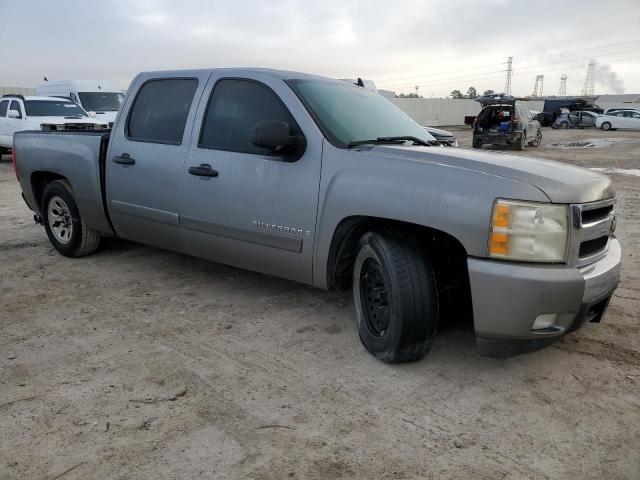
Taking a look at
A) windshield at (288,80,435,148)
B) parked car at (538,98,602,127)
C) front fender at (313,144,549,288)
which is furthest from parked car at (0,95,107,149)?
parked car at (538,98,602,127)

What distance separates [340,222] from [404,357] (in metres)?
0.88

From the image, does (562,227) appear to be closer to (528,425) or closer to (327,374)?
(528,425)

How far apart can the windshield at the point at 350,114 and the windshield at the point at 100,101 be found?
1621 centimetres

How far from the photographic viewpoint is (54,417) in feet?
8.78

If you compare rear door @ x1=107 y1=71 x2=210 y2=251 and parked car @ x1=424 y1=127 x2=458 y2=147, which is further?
rear door @ x1=107 y1=71 x2=210 y2=251

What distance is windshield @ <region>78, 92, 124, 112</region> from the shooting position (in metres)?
18.5

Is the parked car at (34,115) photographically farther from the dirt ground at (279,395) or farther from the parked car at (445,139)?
the dirt ground at (279,395)

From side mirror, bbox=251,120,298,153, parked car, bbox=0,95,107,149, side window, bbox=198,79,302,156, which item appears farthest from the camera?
parked car, bbox=0,95,107,149

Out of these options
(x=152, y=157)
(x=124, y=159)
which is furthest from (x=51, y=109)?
(x=152, y=157)

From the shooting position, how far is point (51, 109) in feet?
49.9

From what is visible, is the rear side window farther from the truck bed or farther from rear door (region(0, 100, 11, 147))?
rear door (region(0, 100, 11, 147))

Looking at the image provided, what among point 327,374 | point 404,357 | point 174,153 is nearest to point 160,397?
point 327,374

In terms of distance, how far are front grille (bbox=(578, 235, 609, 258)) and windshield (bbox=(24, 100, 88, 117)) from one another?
49.4 feet

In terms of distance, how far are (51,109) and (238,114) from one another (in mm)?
13482
